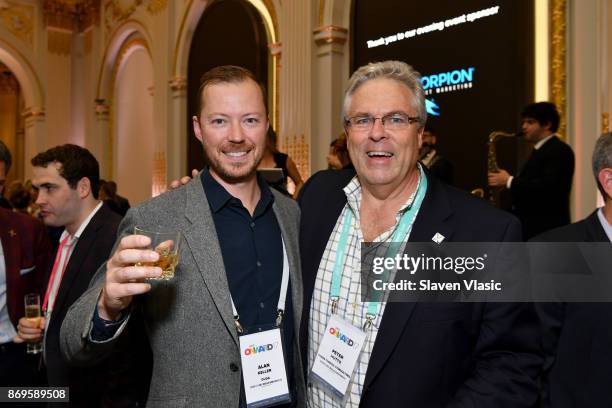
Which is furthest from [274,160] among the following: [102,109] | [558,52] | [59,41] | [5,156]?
[59,41]

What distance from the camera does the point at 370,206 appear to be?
1.91 meters

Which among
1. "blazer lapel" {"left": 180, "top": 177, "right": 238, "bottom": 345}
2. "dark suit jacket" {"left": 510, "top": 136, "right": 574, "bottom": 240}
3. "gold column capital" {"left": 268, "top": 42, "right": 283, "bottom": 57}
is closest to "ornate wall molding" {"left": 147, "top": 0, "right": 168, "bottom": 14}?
"gold column capital" {"left": 268, "top": 42, "right": 283, "bottom": 57}

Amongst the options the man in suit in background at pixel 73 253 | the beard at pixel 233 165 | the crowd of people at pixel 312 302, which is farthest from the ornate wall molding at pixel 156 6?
the beard at pixel 233 165

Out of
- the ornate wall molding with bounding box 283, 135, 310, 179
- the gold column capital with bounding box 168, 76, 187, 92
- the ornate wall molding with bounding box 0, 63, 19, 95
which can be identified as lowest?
the ornate wall molding with bounding box 283, 135, 310, 179

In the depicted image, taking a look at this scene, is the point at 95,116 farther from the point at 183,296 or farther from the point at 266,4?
the point at 183,296

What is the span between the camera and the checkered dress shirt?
1652 mm

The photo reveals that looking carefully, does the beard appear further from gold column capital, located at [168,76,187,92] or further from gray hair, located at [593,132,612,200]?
gold column capital, located at [168,76,187,92]

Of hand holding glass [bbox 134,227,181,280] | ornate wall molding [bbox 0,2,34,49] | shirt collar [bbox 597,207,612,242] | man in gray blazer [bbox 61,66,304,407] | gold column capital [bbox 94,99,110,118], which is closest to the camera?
hand holding glass [bbox 134,227,181,280]

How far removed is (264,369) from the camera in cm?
162

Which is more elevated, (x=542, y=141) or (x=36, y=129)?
(x=36, y=129)

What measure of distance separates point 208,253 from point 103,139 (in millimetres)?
12734

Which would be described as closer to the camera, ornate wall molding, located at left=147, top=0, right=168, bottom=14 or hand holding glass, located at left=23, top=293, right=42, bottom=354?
hand holding glass, located at left=23, top=293, right=42, bottom=354

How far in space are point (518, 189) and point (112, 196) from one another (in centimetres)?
537

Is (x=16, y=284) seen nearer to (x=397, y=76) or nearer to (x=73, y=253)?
(x=73, y=253)
